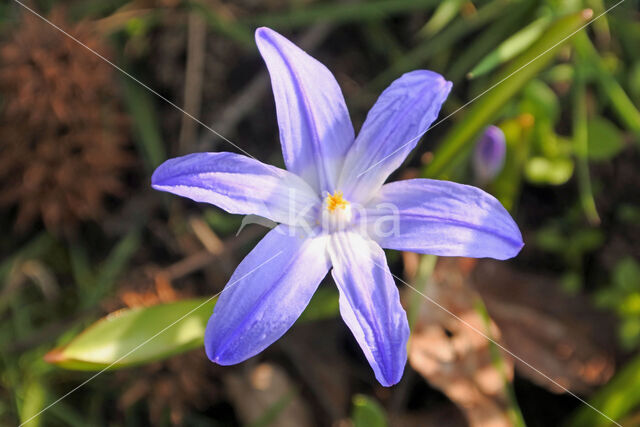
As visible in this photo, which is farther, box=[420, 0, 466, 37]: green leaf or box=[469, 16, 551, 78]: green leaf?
box=[420, 0, 466, 37]: green leaf

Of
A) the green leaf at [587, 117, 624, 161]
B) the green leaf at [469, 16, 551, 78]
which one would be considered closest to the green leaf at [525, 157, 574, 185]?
the green leaf at [587, 117, 624, 161]

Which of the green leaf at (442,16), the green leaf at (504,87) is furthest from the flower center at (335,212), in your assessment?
the green leaf at (442,16)

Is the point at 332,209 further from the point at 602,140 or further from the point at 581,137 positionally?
the point at 602,140

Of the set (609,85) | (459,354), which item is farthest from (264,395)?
(609,85)

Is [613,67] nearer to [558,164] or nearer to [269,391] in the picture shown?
[558,164]

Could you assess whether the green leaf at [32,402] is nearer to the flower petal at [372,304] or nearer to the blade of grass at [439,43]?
the flower petal at [372,304]

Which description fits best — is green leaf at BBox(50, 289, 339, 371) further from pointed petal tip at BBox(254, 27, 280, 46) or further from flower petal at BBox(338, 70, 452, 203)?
pointed petal tip at BBox(254, 27, 280, 46)
